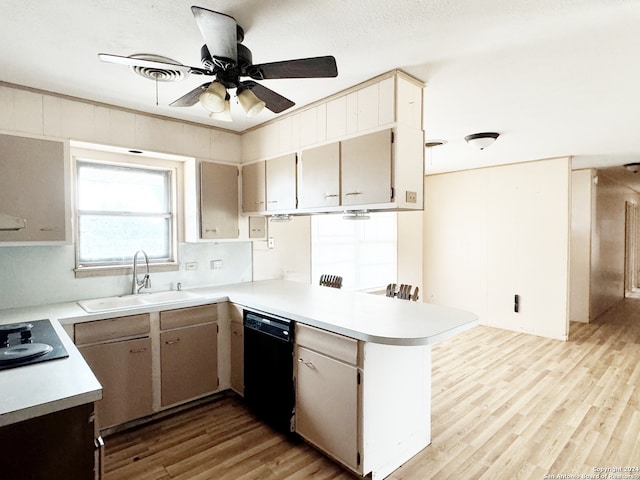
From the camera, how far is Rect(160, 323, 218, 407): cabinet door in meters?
2.68

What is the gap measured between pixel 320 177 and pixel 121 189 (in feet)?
5.85

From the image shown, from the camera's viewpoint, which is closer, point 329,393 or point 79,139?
point 329,393

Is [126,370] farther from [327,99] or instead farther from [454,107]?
[454,107]

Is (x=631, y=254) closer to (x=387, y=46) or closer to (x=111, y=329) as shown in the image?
(x=387, y=46)

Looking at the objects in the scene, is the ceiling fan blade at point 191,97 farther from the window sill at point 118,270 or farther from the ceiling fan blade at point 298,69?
the window sill at point 118,270

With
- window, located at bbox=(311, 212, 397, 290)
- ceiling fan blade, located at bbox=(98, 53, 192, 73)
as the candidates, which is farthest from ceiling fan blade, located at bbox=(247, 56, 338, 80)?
window, located at bbox=(311, 212, 397, 290)

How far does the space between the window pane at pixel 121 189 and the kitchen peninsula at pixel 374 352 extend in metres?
0.87

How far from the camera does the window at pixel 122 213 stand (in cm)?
288

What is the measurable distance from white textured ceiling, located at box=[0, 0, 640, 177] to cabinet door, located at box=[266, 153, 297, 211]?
0.49 m

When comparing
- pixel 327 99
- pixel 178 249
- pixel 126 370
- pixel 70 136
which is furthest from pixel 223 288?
pixel 327 99

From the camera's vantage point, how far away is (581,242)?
5383 mm

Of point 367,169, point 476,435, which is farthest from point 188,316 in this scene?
point 476,435

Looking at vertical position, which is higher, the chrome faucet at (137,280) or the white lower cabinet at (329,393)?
the chrome faucet at (137,280)

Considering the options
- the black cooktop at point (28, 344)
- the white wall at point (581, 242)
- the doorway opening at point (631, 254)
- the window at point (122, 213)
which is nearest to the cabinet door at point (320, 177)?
the window at point (122, 213)
